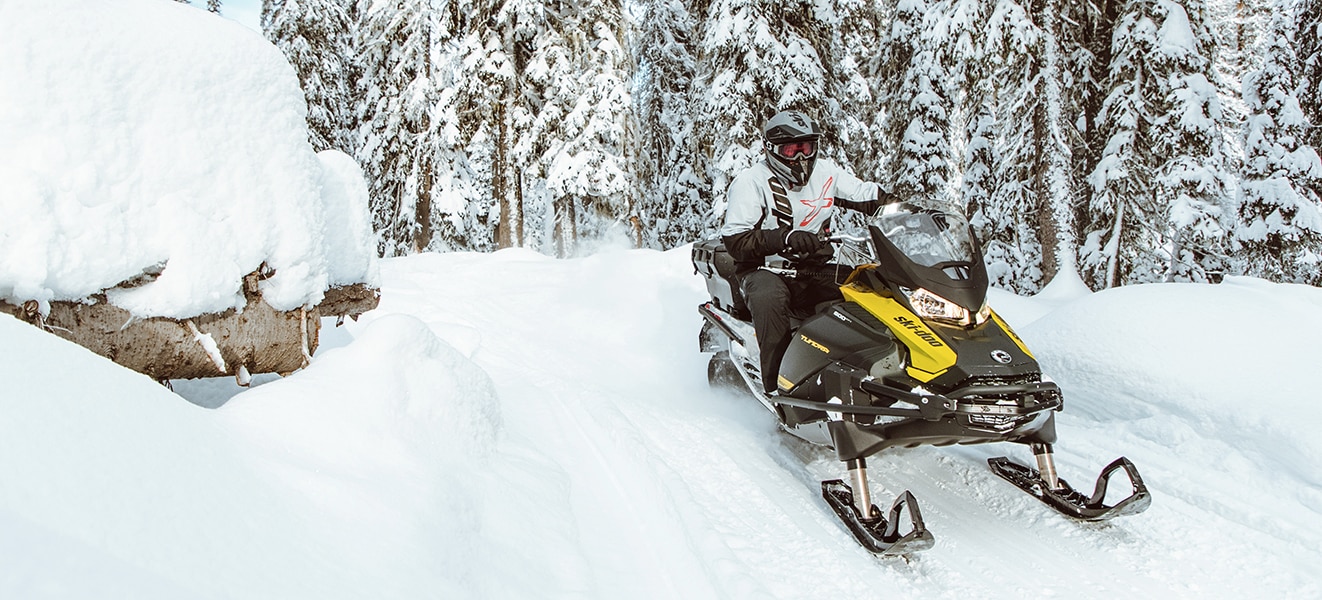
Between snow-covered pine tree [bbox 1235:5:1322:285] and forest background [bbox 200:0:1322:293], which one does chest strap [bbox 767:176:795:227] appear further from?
snow-covered pine tree [bbox 1235:5:1322:285]

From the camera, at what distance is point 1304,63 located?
48.0 feet

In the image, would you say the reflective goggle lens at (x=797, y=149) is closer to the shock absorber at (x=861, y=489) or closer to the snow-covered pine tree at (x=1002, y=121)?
the shock absorber at (x=861, y=489)

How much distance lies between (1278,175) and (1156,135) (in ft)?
16.4

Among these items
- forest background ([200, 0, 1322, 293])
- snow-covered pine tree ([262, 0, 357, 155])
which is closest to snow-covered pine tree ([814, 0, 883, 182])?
forest background ([200, 0, 1322, 293])

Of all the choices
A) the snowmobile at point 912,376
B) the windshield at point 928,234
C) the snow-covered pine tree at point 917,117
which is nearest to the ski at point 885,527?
the snowmobile at point 912,376

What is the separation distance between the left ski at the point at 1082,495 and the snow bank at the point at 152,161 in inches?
145

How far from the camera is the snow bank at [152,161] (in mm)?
2480

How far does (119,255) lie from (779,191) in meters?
3.41

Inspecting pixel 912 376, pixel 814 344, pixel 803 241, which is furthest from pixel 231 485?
pixel 803 241

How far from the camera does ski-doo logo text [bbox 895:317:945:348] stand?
3570 mm

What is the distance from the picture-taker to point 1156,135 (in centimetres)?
1202

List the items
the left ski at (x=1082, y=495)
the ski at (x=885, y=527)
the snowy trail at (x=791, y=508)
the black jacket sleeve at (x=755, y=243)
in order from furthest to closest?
the black jacket sleeve at (x=755, y=243)
the left ski at (x=1082, y=495)
the ski at (x=885, y=527)
the snowy trail at (x=791, y=508)

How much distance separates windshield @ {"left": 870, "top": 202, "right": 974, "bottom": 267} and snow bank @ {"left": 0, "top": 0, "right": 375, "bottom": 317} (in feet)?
9.31

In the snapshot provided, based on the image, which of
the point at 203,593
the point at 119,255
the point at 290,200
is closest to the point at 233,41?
the point at 290,200
